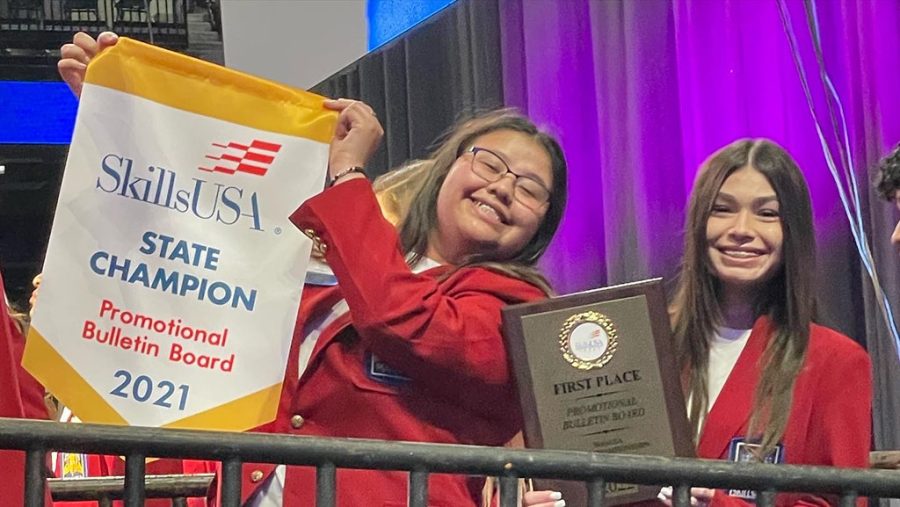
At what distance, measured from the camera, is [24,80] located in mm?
4957

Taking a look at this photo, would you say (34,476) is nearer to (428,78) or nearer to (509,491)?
(509,491)

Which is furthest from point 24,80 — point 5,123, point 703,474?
point 703,474

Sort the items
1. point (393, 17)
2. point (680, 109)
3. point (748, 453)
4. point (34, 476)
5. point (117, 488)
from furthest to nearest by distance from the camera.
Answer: point (393, 17), point (680, 109), point (117, 488), point (748, 453), point (34, 476)

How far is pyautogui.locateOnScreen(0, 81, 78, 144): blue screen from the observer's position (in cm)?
499

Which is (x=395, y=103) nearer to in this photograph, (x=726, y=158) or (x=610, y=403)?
(x=726, y=158)

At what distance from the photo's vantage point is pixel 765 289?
1.91 metres

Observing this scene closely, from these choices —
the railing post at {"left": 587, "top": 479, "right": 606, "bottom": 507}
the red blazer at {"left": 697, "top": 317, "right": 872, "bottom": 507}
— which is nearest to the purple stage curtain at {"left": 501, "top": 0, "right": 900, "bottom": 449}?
the red blazer at {"left": 697, "top": 317, "right": 872, "bottom": 507}

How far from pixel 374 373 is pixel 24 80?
12.2 feet

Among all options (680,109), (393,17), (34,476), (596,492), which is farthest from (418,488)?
(393,17)

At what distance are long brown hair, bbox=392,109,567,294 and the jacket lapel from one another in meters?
0.28

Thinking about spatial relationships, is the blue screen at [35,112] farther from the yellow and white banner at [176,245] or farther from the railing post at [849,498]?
the railing post at [849,498]

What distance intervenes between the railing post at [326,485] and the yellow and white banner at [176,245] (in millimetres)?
292

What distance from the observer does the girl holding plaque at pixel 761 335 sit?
5.68ft

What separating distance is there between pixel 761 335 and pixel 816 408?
5.9 inches
